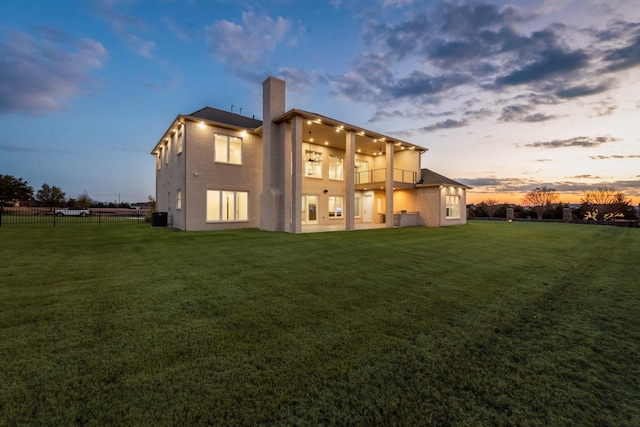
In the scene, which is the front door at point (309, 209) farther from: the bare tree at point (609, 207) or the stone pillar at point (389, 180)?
the bare tree at point (609, 207)

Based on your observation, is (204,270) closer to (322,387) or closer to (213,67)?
(322,387)

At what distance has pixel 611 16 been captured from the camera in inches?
429

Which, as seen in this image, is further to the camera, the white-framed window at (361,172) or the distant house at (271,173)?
the white-framed window at (361,172)

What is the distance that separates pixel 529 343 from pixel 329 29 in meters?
18.1

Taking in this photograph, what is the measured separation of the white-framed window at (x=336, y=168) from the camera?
803 inches

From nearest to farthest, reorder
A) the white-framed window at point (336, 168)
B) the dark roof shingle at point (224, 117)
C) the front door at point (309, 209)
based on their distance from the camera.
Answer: the dark roof shingle at point (224, 117) → the front door at point (309, 209) → the white-framed window at point (336, 168)

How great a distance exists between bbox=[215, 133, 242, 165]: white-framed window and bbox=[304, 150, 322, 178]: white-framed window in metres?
4.77

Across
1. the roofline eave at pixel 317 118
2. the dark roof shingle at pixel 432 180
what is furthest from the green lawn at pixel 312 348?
the dark roof shingle at pixel 432 180

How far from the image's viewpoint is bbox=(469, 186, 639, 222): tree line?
28.5 m

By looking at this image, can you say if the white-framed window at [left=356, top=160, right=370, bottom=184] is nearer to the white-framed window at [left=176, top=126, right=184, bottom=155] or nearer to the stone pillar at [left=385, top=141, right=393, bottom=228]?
the stone pillar at [left=385, top=141, right=393, bottom=228]

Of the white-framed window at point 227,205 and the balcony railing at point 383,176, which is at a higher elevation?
the balcony railing at point 383,176

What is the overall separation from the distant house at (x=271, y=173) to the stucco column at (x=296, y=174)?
2.1 inches

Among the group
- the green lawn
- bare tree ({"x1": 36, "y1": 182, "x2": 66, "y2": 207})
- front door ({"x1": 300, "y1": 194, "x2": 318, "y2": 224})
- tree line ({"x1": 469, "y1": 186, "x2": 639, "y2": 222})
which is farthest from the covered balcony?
bare tree ({"x1": 36, "y1": 182, "x2": 66, "y2": 207})

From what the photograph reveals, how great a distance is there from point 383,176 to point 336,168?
14.8ft
